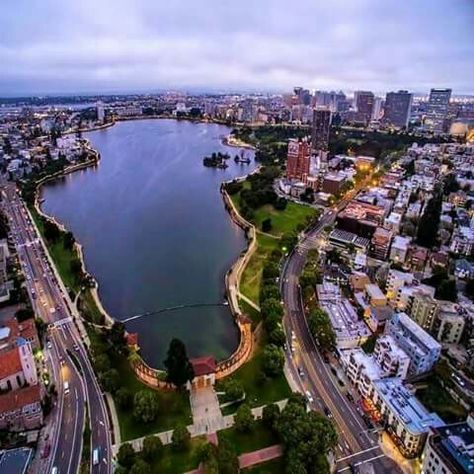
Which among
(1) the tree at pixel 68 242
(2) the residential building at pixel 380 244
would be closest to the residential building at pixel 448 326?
(2) the residential building at pixel 380 244

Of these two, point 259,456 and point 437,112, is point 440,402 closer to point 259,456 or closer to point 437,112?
point 259,456

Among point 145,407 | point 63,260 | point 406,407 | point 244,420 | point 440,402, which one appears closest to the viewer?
point 244,420

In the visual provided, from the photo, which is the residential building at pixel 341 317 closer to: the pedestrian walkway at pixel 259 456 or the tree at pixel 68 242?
the pedestrian walkway at pixel 259 456

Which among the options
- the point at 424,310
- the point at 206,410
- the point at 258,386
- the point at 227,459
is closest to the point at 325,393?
the point at 258,386

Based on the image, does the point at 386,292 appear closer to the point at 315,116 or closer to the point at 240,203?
the point at 240,203

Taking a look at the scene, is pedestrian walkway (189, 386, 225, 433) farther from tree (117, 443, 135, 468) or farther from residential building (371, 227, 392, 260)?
residential building (371, 227, 392, 260)

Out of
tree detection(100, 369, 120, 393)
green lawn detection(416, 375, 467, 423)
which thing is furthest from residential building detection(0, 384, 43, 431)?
green lawn detection(416, 375, 467, 423)
